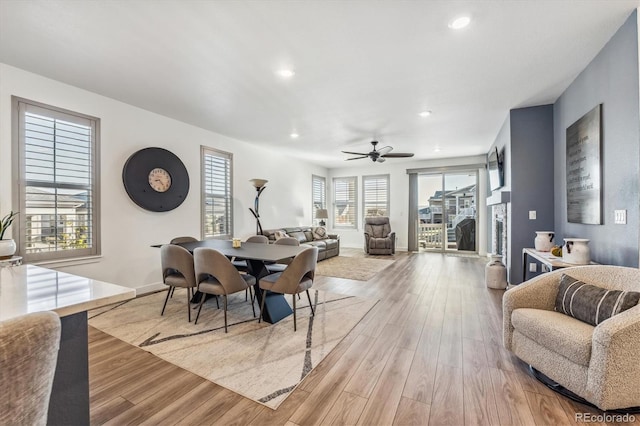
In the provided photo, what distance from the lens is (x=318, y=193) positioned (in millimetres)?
9148

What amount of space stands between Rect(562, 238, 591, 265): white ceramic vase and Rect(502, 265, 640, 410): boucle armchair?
47cm

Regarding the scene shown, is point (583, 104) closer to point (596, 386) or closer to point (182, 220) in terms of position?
point (596, 386)

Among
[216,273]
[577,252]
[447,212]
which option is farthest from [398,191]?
[216,273]

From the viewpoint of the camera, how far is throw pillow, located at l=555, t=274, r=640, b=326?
5.78ft

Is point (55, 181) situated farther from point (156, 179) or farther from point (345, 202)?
point (345, 202)

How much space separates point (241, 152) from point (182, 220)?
2007 millimetres

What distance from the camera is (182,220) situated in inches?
183

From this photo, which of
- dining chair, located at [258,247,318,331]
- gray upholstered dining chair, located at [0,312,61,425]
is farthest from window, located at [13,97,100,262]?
Result: gray upholstered dining chair, located at [0,312,61,425]

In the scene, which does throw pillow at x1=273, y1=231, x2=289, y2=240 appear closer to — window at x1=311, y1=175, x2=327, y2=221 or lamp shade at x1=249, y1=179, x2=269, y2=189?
lamp shade at x1=249, y1=179, x2=269, y2=189

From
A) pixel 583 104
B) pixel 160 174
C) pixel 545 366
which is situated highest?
pixel 583 104

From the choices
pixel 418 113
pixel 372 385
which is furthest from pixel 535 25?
pixel 372 385

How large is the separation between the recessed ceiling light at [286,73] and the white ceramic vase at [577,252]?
3.28 m

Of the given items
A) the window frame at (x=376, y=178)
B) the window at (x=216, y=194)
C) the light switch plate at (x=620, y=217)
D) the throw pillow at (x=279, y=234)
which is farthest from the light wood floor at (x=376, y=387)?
the window frame at (x=376, y=178)

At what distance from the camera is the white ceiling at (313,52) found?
2102mm
